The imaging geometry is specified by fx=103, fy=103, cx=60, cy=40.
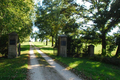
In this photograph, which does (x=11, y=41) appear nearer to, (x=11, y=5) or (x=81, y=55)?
(x=11, y=5)

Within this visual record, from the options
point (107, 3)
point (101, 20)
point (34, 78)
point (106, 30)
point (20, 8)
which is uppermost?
point (107, 3)

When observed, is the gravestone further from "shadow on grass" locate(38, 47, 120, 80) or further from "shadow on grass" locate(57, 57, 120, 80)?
"shadow on grass" locate(57, 57, 120, 80)

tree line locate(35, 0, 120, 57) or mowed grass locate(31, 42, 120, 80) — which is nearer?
mowed grass locate(31, 42, 120, 80)

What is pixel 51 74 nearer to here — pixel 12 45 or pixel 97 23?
pixel 12 45

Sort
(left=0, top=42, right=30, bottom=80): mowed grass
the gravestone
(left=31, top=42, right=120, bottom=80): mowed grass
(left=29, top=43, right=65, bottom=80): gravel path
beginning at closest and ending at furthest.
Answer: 1. (left=0, top=42, right=30, bottom=80): mowed grass
2. (left=29, top=43, right=65, bottom=80): gravel path
3. (left=31, top=42, right=120, bottom=80): mowed grass
4. the gravestone

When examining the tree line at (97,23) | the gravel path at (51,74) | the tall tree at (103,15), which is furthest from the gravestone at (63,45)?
the gravel path at (51,74)

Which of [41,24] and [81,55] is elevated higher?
[41,24]

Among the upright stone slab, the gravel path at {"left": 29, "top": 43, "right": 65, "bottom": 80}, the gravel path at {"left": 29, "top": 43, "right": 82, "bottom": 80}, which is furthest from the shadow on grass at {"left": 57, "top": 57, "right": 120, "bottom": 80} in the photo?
the upright stone slab

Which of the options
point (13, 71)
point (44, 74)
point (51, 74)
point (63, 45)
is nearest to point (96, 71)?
point (51, 74)

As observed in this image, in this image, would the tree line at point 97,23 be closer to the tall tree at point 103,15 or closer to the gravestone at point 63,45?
the tall tree at point 103,15

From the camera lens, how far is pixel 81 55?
1430 centimetres

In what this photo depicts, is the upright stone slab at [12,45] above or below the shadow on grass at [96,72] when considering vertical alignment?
above

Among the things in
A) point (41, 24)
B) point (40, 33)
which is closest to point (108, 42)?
point (41, 24)

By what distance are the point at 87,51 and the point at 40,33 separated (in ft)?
66.6
